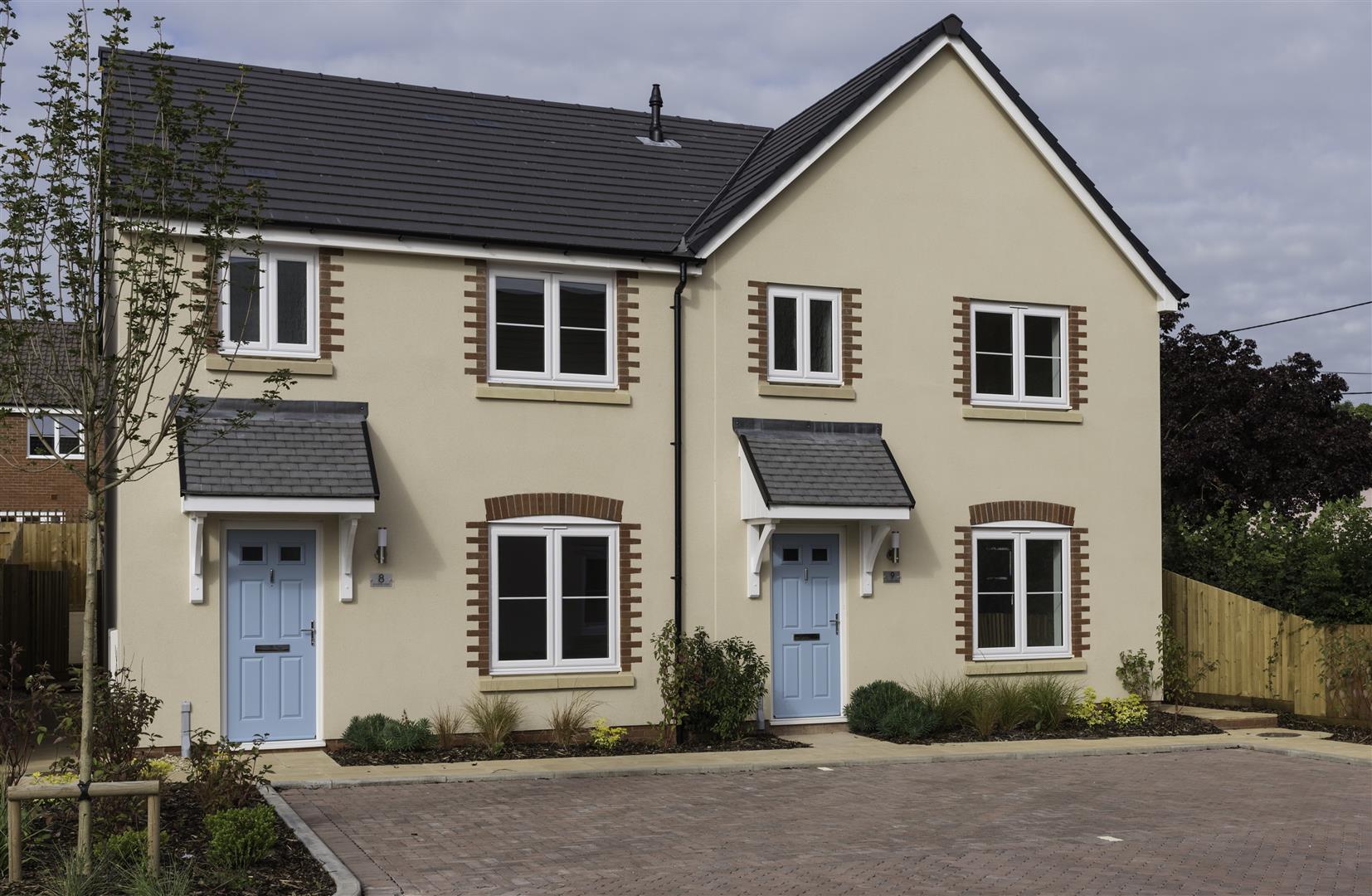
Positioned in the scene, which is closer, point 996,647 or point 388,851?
point 388,851

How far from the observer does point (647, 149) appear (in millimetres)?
19781

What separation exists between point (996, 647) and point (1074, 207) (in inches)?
238

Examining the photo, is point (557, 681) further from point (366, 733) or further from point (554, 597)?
point (366, 733)

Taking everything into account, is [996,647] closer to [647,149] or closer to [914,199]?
[914,199]

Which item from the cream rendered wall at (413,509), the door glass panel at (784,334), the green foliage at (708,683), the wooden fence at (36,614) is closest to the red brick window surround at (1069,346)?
the door glass panel at (784,334)

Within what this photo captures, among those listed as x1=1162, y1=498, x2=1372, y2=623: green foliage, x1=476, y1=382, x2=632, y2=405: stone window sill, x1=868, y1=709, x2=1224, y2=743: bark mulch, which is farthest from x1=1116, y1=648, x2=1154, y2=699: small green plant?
x1=476, y1=382, x2=632, y2=405: stone window sill

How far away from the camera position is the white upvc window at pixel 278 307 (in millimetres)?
15562

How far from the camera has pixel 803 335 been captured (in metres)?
18.1

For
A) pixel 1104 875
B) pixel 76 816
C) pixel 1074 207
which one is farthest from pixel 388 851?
pixel 1074 207

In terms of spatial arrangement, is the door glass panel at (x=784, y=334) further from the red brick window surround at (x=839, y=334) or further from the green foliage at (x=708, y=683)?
the green foliage at (x=708, y=683)

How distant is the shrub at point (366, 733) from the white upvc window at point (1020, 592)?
25.0 feet

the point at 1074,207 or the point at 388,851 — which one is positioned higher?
the point at 1074,207

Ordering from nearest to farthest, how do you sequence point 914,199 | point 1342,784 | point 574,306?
point 1342,784 → point 574,306 → point 914,199

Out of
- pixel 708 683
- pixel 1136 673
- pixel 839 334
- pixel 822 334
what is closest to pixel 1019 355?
pixel 839 334
